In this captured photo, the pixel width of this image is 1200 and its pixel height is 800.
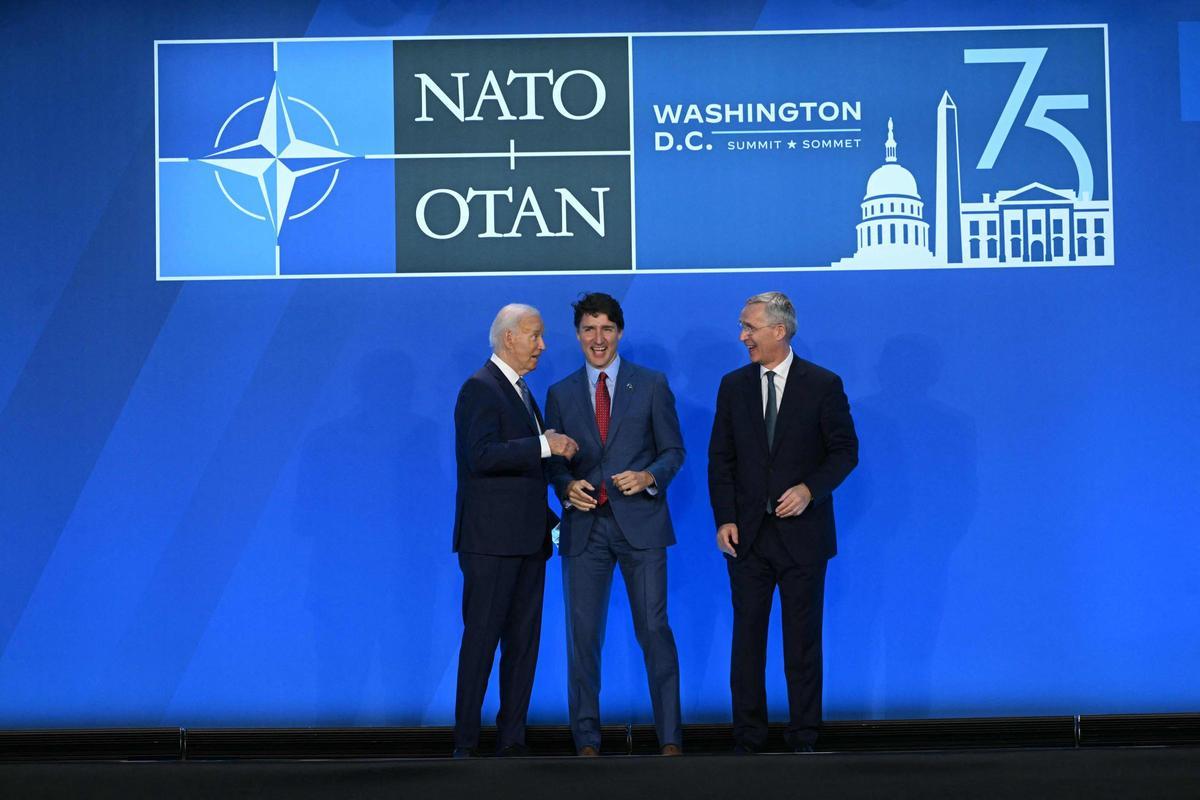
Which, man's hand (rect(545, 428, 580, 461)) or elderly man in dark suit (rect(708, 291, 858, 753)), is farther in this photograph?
elderly man in dark suit (rect(708, 291, 858, 753))

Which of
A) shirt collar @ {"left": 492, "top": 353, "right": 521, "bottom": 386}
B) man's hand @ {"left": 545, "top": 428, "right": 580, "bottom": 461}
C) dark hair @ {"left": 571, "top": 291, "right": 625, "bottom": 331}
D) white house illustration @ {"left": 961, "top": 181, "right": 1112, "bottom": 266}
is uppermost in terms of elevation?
white house illustration @ {"left": 961, "top": 181, "right": 1112, "bottom": 266}

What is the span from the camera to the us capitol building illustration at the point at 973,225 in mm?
4953

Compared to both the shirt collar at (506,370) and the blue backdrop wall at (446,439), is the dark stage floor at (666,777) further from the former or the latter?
the blue backdrop wall at (446,439)

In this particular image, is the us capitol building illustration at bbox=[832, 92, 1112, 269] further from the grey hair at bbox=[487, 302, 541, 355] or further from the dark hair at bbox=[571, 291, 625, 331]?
the grey hair at bbox=[487, 302, 541, 355]

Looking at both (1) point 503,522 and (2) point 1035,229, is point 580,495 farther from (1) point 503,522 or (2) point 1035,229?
(2) point 1035,229

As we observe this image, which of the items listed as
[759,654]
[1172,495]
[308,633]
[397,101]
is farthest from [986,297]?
[308,633]

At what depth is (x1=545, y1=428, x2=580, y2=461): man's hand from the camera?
4.09 m

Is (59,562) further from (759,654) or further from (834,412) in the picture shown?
(834,412)

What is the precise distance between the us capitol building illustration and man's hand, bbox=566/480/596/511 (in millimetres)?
1545

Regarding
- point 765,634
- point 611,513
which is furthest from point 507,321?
point 765,634

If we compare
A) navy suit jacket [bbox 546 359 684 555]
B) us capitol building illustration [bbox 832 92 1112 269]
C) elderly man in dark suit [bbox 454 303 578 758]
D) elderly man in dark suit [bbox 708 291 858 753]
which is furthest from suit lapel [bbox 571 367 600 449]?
us capitol building illustration [bbox 832 92 1112 269]

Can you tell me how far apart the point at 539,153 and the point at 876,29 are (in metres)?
1.50

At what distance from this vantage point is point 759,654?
169 inches

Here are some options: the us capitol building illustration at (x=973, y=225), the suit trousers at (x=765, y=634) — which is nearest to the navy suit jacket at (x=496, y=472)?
the suit trousers at (x=765, y=634)
